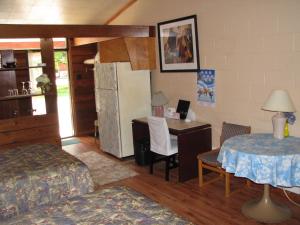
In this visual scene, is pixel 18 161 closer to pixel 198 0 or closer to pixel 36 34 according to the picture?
pixel 36 34

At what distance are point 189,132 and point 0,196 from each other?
2.34 metres

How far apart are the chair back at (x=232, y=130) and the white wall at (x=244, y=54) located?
0.12 m

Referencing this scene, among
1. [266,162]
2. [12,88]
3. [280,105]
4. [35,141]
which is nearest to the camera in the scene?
[266,162]

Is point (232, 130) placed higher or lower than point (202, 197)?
higher

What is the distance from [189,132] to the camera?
4.14 metres

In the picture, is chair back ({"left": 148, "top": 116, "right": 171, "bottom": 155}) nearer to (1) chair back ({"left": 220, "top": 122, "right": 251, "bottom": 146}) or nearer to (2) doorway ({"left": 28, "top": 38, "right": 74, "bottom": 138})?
(1) chair back ({"left": 220, "top": 122, "right": 251, "bottom": 146})

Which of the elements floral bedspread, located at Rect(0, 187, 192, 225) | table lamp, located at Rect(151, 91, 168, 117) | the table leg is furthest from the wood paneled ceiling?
the table leg

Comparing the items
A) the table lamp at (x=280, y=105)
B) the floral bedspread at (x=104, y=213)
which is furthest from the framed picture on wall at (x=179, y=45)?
the floral bedspread at (x=104, y=213)

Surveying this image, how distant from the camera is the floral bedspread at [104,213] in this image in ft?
6.33

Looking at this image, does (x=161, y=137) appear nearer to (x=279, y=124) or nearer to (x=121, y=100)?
(x=121, y=100)

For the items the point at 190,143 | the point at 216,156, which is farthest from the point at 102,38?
the point at 216,156

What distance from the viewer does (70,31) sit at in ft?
15.3

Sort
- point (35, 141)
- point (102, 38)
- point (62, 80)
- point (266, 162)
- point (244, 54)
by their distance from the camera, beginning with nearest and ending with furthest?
point (266, 162) → point (244, 54) → point (35, 141) → point (102, 38) → point (62, 80)

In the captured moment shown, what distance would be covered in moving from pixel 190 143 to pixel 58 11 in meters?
3.07
